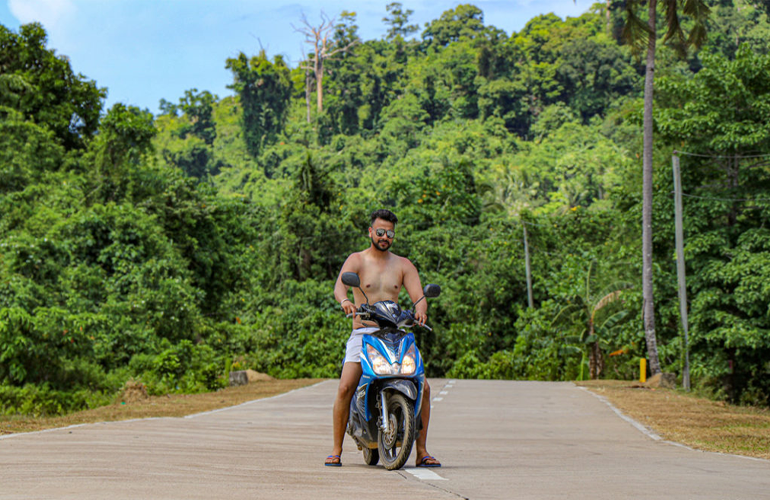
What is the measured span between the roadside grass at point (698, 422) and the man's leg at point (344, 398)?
434cm

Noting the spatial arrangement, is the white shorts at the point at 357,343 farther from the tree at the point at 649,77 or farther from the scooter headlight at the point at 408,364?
the tree at the point at 649,77

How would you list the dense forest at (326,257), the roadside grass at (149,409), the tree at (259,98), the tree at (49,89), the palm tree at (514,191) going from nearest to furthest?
the roadside grass at (149,409), the dense forest at (326,257), the tree at (49,89), the palm tree at (514,191), the tree at (259,98)

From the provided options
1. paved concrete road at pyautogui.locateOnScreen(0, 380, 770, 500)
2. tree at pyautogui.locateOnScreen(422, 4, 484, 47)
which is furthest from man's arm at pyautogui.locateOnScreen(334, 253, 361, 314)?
tree at pyautogui.locateOnScreen(422, 4, 484, 47)

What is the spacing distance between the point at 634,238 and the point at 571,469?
3233 cm

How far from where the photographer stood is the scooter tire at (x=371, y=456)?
725cm

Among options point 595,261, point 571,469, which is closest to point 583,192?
point 595,261

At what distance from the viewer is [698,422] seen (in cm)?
1414

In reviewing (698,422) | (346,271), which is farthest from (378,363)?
(698,422)

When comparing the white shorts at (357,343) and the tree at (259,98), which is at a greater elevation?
the tree at (259,98)

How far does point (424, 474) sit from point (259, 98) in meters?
94.3

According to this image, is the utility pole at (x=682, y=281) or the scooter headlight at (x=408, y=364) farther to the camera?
the utility pole at (x=682, y=281)

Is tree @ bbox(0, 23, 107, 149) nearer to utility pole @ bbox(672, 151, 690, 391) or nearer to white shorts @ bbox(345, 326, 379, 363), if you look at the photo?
utility pole @ bbox(672, 151, 690, 391)

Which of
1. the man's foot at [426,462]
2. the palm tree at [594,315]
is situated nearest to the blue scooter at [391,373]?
the man's foot at [426,462]

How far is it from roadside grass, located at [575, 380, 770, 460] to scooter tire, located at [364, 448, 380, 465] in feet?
13.4
